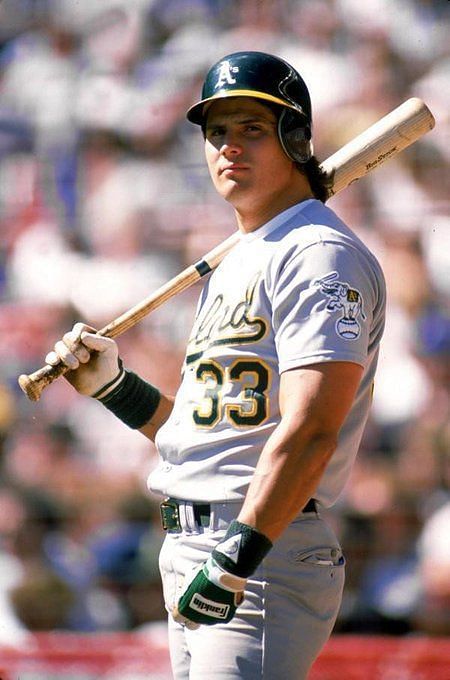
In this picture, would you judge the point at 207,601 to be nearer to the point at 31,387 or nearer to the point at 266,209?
the point at 266,209

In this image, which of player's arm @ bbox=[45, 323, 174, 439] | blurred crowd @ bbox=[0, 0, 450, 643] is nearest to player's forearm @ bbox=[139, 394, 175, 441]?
player's arm @ bbox=[45, 323, 174, 439]

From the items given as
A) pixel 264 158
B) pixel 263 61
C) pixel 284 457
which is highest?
pixel 263 61

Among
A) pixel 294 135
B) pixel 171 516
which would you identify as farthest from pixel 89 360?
pixel 294 135

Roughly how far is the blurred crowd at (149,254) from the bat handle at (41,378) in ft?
6.49

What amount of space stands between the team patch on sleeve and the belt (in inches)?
12.9

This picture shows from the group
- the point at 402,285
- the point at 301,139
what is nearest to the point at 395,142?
the point at 301,139

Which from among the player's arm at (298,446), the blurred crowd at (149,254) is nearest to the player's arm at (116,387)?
the player's arm at (298,446)

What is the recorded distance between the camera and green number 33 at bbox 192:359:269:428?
207cm

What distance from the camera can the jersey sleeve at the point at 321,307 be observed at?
197cm

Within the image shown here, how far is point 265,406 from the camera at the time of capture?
207 centimetres

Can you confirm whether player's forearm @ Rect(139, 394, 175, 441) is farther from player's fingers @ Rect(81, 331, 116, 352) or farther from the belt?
the belt

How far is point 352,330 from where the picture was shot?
6.54 ft

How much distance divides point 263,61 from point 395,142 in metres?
0.61

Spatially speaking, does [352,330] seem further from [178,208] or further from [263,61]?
[178,208]
